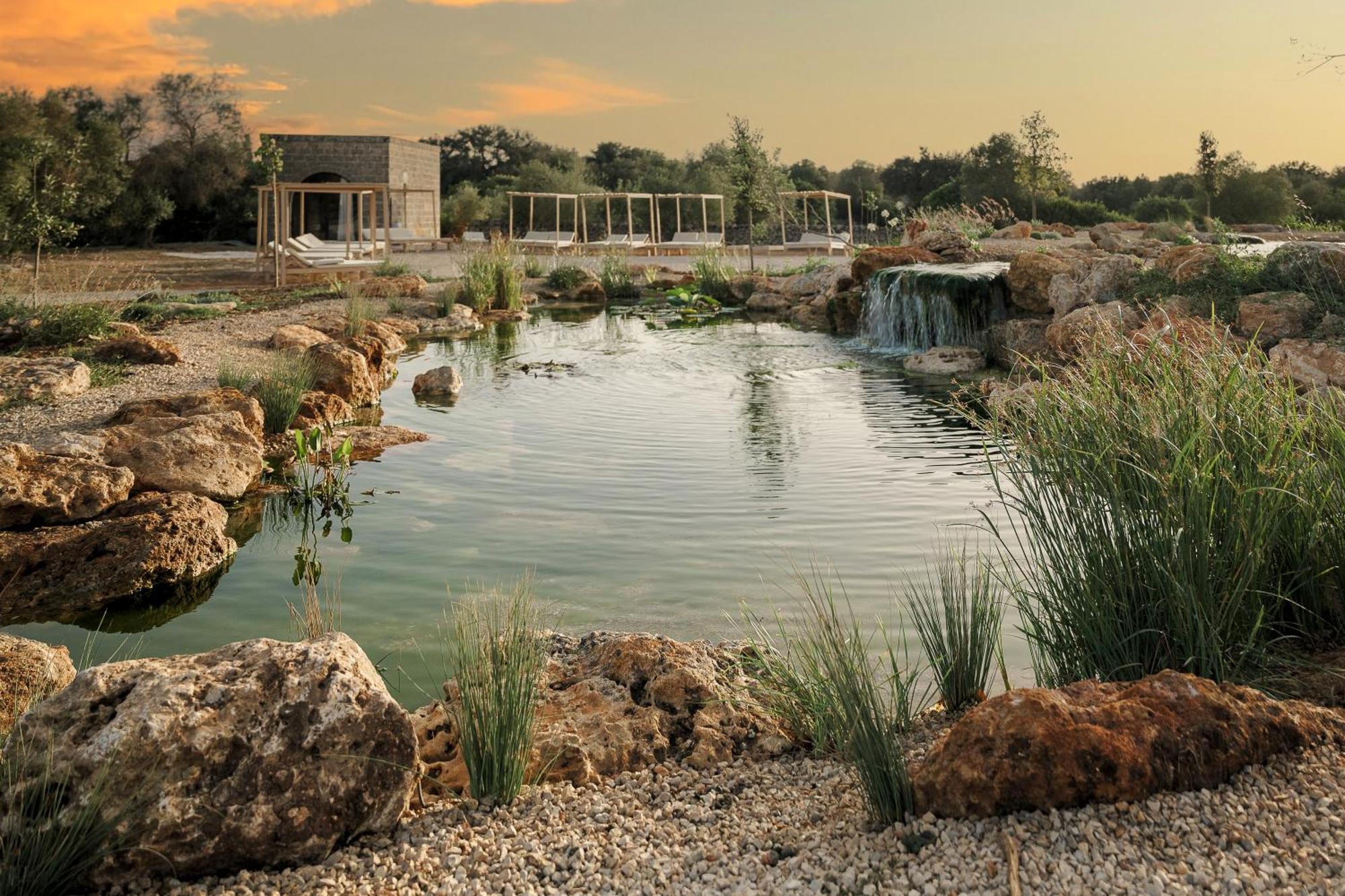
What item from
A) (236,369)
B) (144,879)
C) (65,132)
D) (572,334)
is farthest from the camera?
(65,132)

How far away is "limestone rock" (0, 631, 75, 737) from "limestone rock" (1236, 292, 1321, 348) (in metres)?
8.11

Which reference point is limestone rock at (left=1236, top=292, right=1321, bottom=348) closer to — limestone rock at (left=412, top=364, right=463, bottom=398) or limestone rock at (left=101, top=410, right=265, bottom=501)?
limestone rock at (left=412, top=364, right=463, bottom=398)

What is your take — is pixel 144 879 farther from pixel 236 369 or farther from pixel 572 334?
pixel 572 334

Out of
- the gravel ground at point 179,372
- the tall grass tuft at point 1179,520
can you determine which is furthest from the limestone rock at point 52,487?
the tall grass tuft at point 1179,520

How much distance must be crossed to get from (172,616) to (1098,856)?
3793mm

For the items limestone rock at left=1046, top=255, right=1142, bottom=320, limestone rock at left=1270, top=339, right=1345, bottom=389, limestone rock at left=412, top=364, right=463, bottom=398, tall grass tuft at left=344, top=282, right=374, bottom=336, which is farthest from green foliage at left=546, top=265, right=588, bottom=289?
limestone rock at left=1270, top=339, right=1345, bottom=389

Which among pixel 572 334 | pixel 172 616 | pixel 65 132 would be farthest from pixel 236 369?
pixel 65 132

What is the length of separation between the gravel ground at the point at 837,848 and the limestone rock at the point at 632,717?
9.7 inches

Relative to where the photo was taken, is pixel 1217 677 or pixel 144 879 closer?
pixel 144 879

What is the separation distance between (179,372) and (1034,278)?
855 cm

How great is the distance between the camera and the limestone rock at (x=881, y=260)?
14.8m

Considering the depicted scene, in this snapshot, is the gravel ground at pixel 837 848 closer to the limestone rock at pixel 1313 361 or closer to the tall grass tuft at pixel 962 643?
the tall grass tuft at pixel 962 643

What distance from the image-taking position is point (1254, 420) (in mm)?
3166

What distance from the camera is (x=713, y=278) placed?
18.2 m
